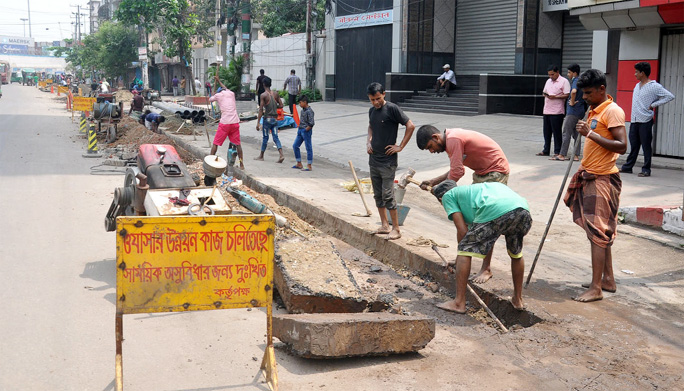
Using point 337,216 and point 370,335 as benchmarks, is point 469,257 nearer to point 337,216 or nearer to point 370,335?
point 370,335

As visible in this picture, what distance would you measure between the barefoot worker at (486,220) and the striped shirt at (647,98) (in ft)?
20.5

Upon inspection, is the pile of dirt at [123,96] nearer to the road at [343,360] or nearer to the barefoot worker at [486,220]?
the road at [343,360]

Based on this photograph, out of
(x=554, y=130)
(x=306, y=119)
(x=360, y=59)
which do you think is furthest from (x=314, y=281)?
(x=360, y=59)

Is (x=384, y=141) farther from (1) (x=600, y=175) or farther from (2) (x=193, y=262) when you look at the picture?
(2) (x=193, y=262)

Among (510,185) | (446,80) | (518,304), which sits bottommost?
(518,304)

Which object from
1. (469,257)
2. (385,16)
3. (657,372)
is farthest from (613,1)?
(385,16)

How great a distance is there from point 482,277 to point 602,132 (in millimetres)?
1656

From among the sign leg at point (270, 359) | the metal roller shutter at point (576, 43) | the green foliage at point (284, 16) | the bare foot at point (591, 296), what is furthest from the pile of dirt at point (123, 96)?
the sign leg at point (270, 359)

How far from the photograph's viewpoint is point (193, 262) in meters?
4.04

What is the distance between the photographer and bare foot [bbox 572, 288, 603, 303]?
18.5ft

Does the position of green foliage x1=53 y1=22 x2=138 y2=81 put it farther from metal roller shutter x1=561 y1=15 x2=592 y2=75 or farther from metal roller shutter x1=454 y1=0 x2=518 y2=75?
metal roller shutter x1=561 y1=15 x2=592 y2=75

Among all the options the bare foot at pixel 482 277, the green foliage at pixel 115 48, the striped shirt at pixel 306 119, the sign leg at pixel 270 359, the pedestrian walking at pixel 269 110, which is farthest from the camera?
the green foliage at pixel 115 48

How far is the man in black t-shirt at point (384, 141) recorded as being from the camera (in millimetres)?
7625

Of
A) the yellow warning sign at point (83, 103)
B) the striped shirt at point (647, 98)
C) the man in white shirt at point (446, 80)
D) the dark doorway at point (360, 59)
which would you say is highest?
the dark doorway at point (360, 59)
